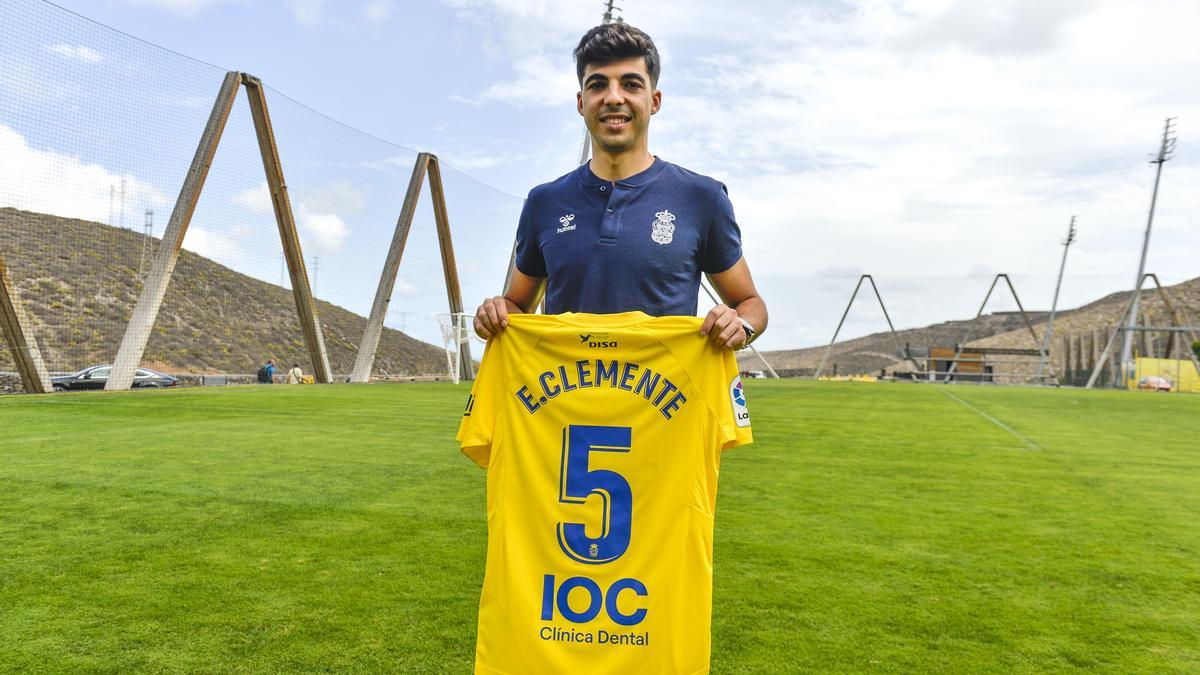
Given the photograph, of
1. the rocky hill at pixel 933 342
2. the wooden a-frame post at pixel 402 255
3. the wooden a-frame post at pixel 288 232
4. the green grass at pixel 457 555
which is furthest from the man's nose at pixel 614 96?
the rocky hill at pixel 933 342

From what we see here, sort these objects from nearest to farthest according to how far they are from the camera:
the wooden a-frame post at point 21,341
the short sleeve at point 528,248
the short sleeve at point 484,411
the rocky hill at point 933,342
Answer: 1. the short sleeve at point 484,411
2. the short sleeve at point 528,248
3. the wooden a-frame post at point 21,341
4. the rocky hill at point 933,342

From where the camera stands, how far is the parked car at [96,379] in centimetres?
1354

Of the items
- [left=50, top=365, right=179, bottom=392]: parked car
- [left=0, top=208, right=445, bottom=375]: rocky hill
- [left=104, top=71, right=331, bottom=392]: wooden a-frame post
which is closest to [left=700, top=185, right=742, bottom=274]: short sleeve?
[left=0, top=208, right=445, bottom=375]: rocky hill

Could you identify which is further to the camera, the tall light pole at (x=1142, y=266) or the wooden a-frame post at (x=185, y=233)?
the tall light pole at (x=1142, y=266)

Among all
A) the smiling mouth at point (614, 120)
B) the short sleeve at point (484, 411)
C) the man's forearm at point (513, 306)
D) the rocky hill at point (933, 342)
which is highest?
the rocky hill at point (933, 342)

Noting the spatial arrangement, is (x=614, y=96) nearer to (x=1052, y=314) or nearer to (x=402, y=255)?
(x=402, y=255)

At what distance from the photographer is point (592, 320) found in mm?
1725

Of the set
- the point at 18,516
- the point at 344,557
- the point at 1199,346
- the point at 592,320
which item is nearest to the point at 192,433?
the point at 18,516

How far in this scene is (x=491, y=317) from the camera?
175 centimetres

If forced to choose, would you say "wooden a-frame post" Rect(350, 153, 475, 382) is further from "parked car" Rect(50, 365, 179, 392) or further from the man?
the man

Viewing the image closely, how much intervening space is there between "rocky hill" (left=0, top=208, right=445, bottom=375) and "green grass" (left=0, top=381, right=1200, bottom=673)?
21.3ft

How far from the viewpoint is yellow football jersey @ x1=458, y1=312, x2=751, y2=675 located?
1.66 m

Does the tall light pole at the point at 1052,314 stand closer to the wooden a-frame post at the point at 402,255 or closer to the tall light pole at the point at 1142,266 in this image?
the tall light pole at the point at 1142,266

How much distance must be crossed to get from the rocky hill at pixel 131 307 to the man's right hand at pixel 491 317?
11482mm
